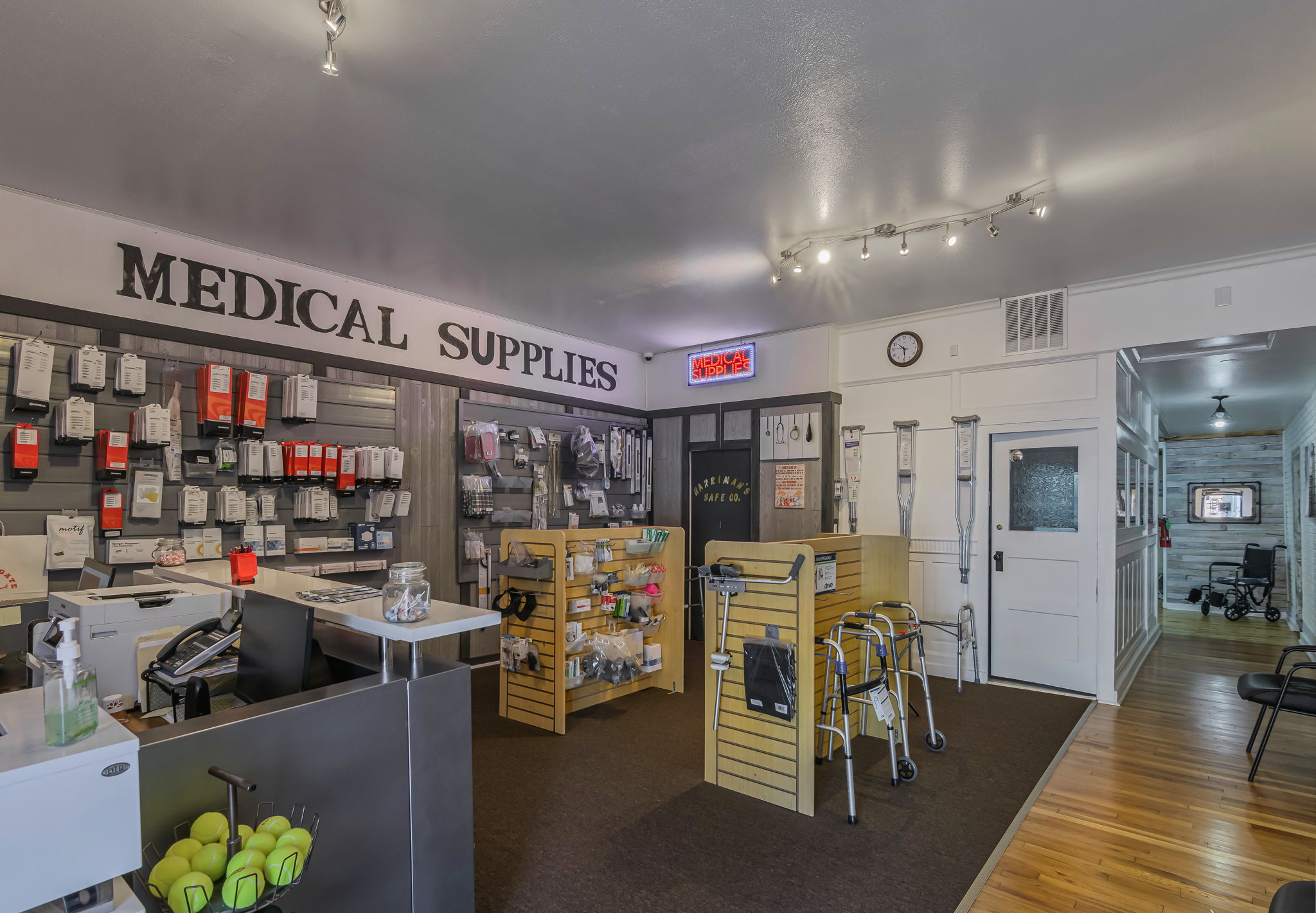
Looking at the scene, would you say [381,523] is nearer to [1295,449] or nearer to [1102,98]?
[1102,98]

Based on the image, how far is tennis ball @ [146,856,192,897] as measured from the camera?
1355 millimetres

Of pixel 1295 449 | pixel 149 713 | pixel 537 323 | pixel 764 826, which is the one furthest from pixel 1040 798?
pixel 1295 449

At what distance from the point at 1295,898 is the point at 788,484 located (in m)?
4.98

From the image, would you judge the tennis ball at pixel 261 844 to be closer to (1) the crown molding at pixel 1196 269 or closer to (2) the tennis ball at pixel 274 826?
(2) the tennis ball at pixel 274 826

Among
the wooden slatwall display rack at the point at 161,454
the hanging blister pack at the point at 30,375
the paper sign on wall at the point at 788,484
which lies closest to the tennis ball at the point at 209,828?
the wooden slatwall display rack at the point at 161,454

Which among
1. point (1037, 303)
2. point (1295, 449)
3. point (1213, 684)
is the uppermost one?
point (1037, 303)

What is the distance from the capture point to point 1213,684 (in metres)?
5.59

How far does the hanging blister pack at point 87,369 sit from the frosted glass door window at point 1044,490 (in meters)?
6.43

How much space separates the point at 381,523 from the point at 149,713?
2826 mm

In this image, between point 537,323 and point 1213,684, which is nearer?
point 1213,684

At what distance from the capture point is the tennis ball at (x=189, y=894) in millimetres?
1302

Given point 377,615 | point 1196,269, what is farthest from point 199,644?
point 1196,269

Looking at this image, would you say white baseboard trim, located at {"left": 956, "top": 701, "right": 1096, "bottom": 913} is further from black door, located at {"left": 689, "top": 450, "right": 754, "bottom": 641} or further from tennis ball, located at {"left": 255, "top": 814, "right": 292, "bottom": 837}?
black door, located at {"left": 689, "top": 450, "right": 754, "bottom": 641}

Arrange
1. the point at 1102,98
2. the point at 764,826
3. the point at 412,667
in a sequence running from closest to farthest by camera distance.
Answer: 1. the point at 412,667
2. the point at 1102,98
3. the point at 764,826
